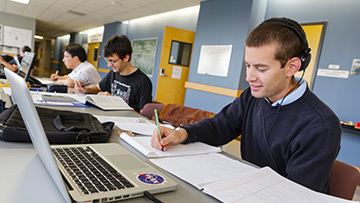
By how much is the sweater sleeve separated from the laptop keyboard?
1.80 feet

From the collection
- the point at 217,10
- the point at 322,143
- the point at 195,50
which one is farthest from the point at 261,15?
the point at 322,143

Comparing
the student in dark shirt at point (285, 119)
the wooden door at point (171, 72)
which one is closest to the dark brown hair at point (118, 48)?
the student in dark shirt at point (285, 119)

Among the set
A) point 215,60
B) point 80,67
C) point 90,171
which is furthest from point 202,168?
point 215,60

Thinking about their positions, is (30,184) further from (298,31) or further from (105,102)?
(105,102)

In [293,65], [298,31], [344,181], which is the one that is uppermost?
[298,31]

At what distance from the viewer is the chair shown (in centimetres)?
85

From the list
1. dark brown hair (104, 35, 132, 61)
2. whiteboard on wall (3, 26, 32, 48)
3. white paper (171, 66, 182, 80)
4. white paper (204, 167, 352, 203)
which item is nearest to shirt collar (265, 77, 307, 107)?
white paper (204, 167, 352, 203)

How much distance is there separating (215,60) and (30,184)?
13.4 feet

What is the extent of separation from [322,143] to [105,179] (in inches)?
26.6

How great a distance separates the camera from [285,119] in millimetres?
937

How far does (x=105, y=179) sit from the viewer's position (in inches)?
20.4

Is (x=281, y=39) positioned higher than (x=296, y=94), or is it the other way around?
(x=281, y=39)

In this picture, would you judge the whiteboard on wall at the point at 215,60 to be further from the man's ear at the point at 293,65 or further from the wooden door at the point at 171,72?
the man's ear at the point at 293,65

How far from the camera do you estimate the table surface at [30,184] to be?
18.4 inches
